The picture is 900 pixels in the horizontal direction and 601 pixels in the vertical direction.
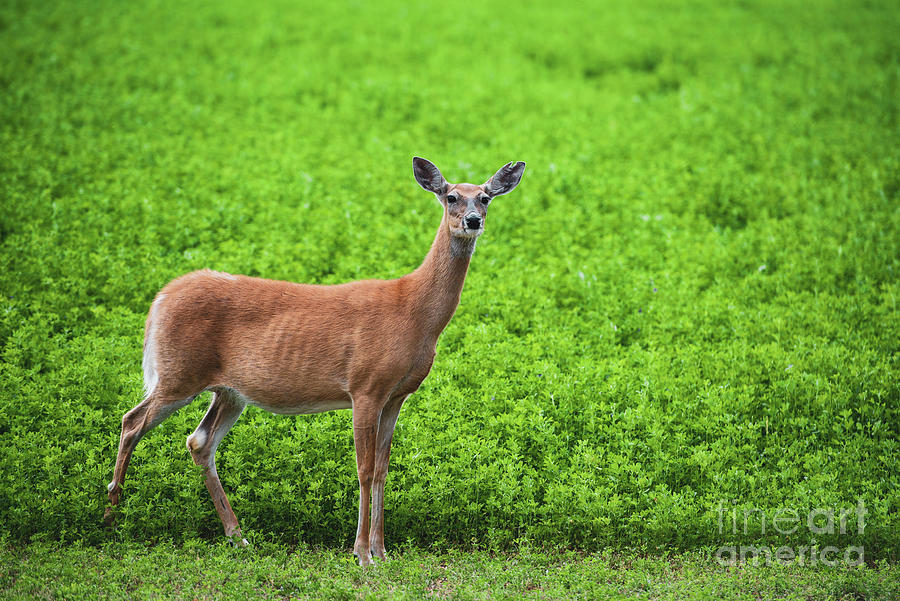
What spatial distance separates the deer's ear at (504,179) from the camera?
23.2ft

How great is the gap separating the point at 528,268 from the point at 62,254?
20.5 feet

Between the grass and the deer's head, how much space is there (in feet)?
8.92

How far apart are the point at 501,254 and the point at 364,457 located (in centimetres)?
599

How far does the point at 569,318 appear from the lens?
1067cm

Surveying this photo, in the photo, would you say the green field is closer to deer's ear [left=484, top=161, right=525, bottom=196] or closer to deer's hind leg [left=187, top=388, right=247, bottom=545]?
deer's hind leg [left=187, top=388, right=247, bottom=545]

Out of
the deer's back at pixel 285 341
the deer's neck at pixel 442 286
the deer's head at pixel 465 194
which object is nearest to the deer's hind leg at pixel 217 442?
the deer's back at pixel 285 341

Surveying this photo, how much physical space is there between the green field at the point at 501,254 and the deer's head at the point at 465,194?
247cm

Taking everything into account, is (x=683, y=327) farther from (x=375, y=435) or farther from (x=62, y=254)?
(x=62, y=254)

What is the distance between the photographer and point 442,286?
6.87 meters

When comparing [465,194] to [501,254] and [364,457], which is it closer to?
[364,457]

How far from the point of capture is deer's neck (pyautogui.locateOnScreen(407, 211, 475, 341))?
6.83m

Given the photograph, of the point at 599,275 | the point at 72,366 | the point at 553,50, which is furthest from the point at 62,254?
the point at 553,50

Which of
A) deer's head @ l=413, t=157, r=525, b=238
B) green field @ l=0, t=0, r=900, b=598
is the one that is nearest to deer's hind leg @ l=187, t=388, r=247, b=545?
green field @ l=0, t=0, r=900, b=598

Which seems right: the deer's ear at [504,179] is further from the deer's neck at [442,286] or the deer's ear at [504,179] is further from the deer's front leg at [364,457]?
the deer's front leg at [364,457]
